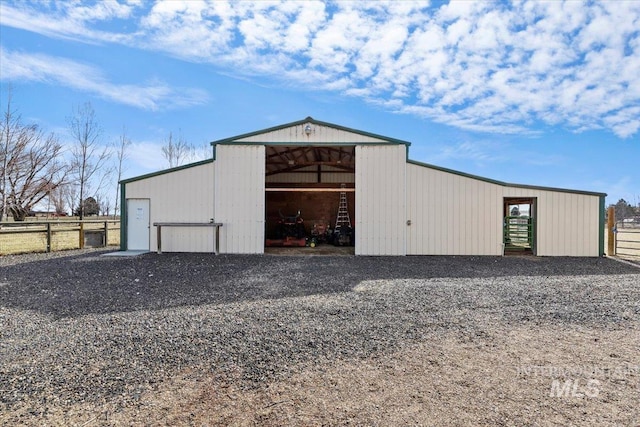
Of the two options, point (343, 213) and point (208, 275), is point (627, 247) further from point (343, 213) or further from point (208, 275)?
point (208, 275)

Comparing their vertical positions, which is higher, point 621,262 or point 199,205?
point 199,205

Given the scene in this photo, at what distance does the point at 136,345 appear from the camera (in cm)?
344

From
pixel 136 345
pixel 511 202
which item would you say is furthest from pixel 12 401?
pixel 511 202

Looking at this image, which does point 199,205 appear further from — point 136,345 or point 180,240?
point 136,345

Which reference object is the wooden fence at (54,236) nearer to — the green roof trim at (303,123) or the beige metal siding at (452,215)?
the green roof trim at (303,123)

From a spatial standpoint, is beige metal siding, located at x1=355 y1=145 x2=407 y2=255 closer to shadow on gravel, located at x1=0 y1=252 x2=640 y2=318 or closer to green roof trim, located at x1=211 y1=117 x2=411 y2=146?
green roof trim, located at x1=211 y1=117 x2=411 y2=146

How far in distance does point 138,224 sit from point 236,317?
9.19 m

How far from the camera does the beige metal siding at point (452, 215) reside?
11.2m

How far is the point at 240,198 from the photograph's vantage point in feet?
37.9

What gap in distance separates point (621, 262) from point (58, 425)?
42.7 feet

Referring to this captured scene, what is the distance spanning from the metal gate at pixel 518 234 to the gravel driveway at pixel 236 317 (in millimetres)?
3318

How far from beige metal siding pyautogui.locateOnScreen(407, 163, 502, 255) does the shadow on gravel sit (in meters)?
0.65

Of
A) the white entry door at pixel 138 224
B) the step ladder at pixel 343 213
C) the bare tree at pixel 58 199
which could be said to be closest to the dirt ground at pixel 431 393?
the white entry door at pixel 138 224

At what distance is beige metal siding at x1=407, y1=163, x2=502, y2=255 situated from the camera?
11242 mm
